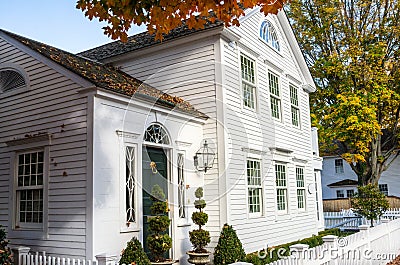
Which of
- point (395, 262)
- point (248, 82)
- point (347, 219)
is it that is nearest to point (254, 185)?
point (248, 82)

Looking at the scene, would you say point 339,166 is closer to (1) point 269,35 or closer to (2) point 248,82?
(1) point 269,35

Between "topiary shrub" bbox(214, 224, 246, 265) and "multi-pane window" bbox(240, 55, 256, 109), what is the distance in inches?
157

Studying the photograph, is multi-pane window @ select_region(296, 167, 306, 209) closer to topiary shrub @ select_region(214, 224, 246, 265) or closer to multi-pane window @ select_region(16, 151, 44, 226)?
topiary shrub @ select_region(214, 224, 246, 265)

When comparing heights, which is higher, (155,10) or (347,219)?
(155,10)

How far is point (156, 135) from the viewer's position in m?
9.77

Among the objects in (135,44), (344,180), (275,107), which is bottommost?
(344,180)

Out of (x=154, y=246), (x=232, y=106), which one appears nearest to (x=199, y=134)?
(x=232, y=106)

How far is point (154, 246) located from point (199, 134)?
3672 mm

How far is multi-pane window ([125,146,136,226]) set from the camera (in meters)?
8.73

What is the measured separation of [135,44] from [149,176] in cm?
545

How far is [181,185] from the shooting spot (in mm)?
10312

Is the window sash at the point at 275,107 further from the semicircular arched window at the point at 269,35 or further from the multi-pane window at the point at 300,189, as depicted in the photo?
the multi-pane window at the point at 300,189

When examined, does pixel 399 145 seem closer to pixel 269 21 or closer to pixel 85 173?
pixel 269 21

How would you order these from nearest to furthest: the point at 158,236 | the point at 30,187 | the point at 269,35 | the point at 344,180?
the point at 158,236 < the point at 30,187 < the point at 269,35 < the point at 344,180
